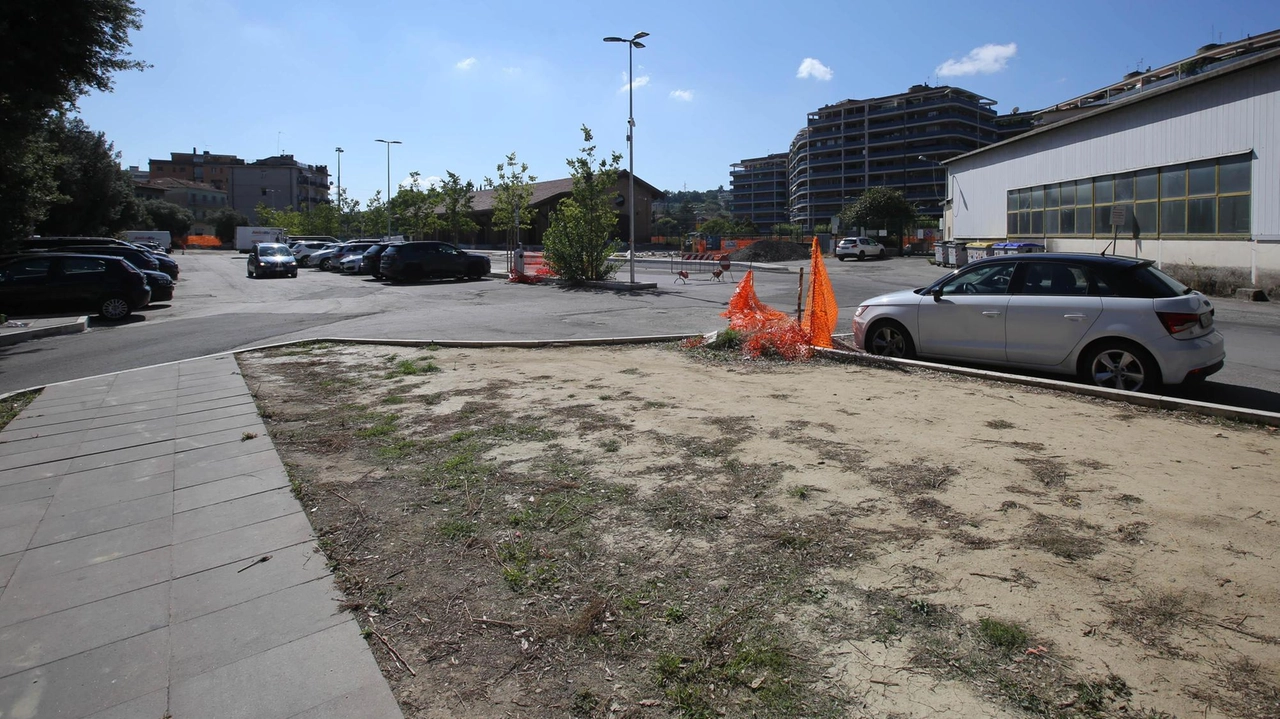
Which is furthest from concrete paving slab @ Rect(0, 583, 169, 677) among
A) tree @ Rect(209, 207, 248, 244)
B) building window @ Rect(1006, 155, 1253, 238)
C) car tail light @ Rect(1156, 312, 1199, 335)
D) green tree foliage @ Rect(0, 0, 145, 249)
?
tree @ Rect(209, 207, 248, 244)

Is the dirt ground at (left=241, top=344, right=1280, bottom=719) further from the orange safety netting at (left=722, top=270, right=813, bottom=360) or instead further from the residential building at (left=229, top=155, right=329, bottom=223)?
the residential building at (left=229, top=155, right=329, bottom=223)

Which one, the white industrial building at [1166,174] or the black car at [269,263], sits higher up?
the white industrial building at [1166,174]

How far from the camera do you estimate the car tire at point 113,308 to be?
18422mm

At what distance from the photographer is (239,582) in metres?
3.96

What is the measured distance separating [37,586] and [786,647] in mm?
3834

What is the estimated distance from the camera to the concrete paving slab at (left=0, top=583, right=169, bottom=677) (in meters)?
3.31

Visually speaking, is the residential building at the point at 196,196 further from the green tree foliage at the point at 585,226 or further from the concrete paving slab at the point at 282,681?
the concrete paving slab at the point at 282,681

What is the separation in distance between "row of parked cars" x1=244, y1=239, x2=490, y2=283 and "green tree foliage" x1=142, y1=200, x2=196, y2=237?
54.2 m

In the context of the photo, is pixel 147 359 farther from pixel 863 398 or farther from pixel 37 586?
pixel 863 398

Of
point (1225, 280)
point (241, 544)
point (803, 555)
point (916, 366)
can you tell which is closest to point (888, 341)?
point (916, 366)

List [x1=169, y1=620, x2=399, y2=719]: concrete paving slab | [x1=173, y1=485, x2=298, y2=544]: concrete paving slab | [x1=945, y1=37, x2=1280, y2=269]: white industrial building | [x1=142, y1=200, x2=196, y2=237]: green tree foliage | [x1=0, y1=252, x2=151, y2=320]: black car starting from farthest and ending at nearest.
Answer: [x1=142, y1=200, x2=196, y2=237]: green tree foliage
[x1=945, y1=37, x2=1280, y2=269]: white industrial building
[x1=0, y1=252, x2=151, y2=320]: black car
[x1=173, y1=485, x2=298, y2=544]: concrete paving slab
[x1=169, y1=620, x2=399, y2=719]: concrete paving slab

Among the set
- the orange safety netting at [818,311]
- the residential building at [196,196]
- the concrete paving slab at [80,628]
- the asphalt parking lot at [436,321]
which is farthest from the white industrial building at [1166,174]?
the residential building at [196,196]

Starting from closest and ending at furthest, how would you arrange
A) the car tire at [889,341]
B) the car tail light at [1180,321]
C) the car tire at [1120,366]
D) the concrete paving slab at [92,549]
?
the concrete paving slab at [92,549] < the car tail light at [1180,321] < the car tire at [1120,366] < the car tire at [889,341]

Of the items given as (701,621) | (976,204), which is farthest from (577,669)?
(976,204)
